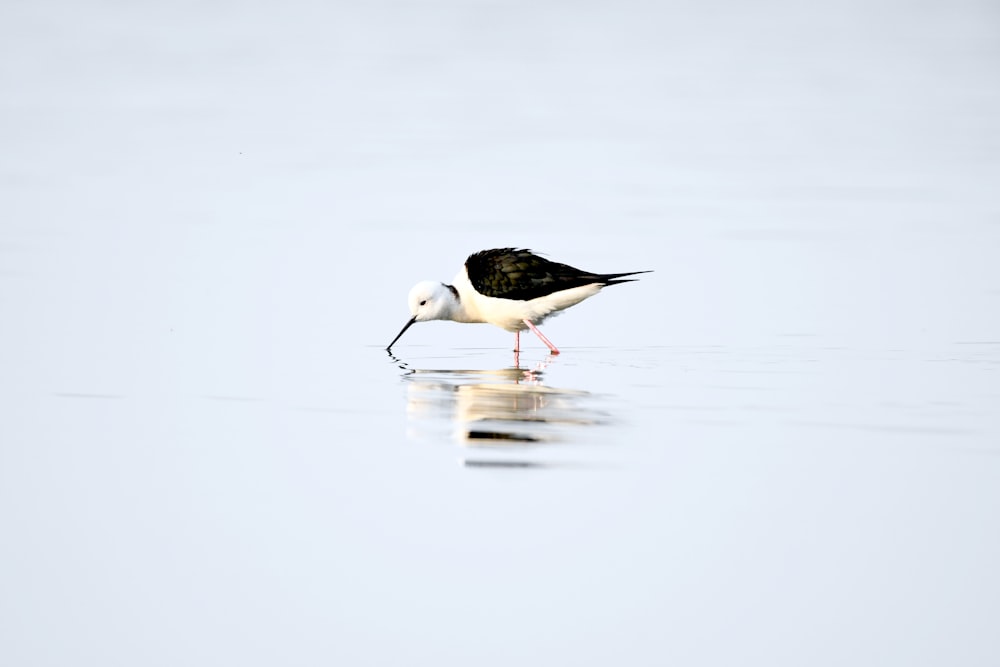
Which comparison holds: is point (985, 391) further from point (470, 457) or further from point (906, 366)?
point (470, 457)

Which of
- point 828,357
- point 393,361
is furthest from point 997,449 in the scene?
point 393,361

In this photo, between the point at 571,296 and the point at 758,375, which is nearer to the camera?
the point at 758,375

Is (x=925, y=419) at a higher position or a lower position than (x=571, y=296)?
lower

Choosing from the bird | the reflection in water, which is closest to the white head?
the bird

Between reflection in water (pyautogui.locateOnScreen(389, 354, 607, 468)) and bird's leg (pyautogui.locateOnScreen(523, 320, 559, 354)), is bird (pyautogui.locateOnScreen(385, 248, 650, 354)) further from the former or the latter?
reflection in water (pyautogui.locateOnScreen(389, 354, 607, 468))

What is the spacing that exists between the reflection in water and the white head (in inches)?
68.7

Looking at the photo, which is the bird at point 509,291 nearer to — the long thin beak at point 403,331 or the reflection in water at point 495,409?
the long thin beak at point 403,331

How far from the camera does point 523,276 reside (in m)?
13.2

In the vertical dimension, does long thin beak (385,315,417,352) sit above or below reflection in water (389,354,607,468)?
above

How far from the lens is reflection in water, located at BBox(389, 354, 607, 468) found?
8635 millimetres

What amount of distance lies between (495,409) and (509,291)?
143 inches

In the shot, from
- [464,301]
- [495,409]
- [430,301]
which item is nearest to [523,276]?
[464,301]

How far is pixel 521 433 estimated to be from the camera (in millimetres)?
8750

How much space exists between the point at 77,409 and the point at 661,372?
4.63 m
